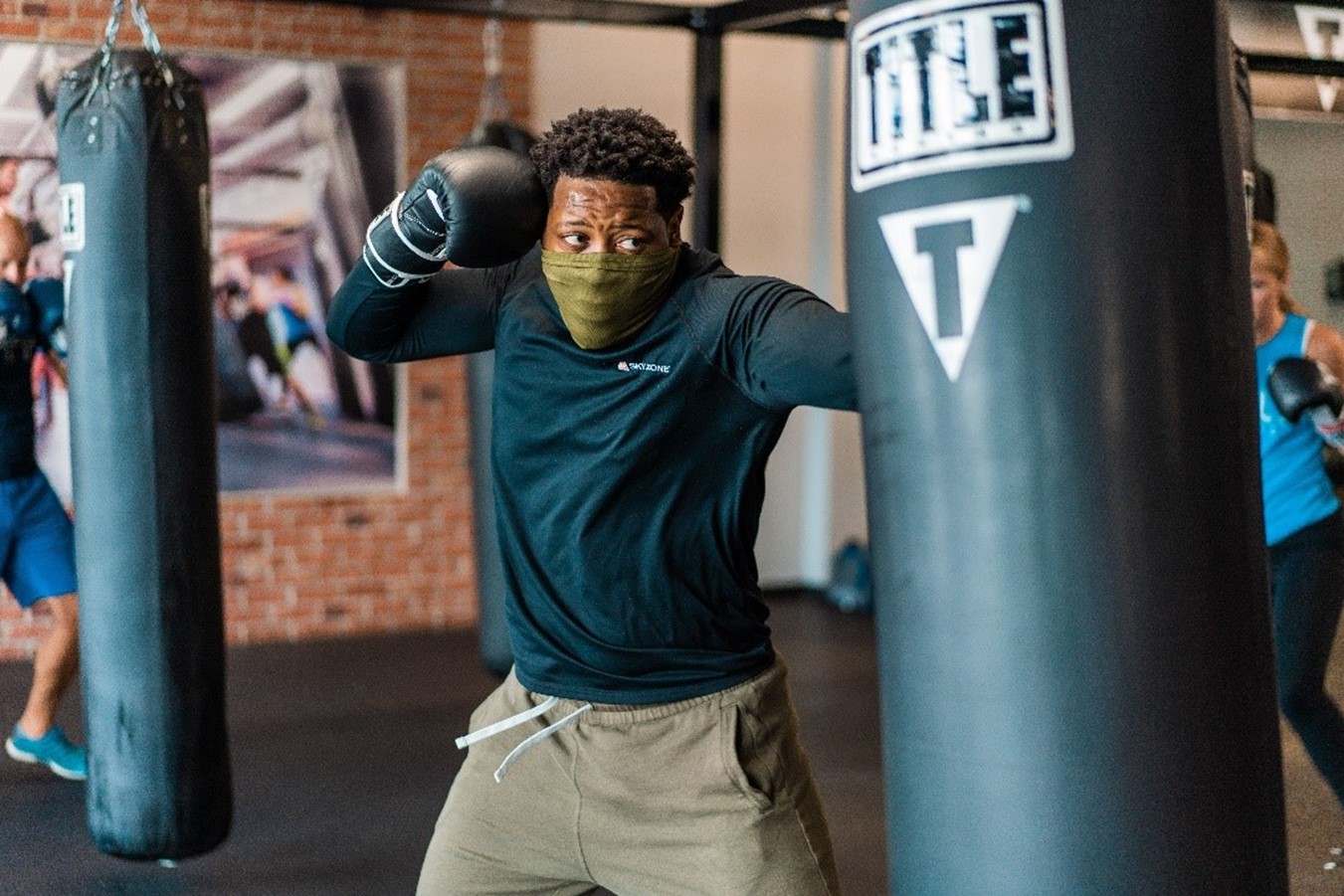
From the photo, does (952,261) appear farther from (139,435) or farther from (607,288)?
(139,435)

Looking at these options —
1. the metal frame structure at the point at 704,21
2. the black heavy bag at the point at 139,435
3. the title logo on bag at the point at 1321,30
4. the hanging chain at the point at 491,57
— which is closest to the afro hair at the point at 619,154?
the black heavy bag at the point at 139,435

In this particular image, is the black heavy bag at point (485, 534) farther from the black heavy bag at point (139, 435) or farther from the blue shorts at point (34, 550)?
the black heavy bag at point (139, 435)

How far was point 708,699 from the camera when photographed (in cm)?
163

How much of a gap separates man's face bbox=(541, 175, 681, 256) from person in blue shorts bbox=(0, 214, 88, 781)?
84.8 inches

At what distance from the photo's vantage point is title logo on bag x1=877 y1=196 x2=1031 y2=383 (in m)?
1.03

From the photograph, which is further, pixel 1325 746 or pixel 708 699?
pixel 1325 746

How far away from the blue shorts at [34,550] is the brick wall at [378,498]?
148 cm

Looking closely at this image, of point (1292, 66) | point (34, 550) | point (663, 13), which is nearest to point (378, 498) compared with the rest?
point (34, 550)

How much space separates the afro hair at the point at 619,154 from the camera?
1.58 m

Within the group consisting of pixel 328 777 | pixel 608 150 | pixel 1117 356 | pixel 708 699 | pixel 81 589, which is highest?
pixel 608 150

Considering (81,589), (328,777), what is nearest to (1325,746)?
(81,589)

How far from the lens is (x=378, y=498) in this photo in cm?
517

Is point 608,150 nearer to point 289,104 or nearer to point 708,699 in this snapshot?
point 708,699

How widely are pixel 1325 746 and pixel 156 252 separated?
76.5 inches
